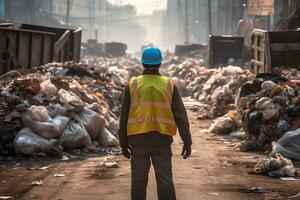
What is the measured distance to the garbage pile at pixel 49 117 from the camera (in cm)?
920

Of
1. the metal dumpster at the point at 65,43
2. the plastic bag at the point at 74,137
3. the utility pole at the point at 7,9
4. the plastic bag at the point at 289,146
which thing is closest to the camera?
the plastic bag at the point at 289,146

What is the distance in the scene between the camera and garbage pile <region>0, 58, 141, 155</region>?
9.20 m

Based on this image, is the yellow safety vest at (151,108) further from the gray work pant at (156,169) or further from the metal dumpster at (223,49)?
the metal dumpster at (223,49)

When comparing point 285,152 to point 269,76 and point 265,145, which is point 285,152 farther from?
point 269,76

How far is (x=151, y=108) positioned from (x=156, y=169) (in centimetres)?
54

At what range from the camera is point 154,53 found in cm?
514

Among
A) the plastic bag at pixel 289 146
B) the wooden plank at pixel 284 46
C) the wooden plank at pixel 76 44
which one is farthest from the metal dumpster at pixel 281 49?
the wooden plank at pixel 76 44

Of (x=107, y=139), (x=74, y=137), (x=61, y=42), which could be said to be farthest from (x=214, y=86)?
(x=74, y=137)

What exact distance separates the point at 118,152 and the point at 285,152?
2771 mm

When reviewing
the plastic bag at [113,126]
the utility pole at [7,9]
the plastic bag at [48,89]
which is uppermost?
the utility pole at [7,9]

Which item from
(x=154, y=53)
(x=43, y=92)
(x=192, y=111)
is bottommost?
(x=192, y=111)

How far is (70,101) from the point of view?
10250 millimetres

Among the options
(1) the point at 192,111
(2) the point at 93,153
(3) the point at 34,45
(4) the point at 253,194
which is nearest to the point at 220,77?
(1) the point at 192,111

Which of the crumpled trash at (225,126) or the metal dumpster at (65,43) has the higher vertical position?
the metal dumpster at (65,43)
